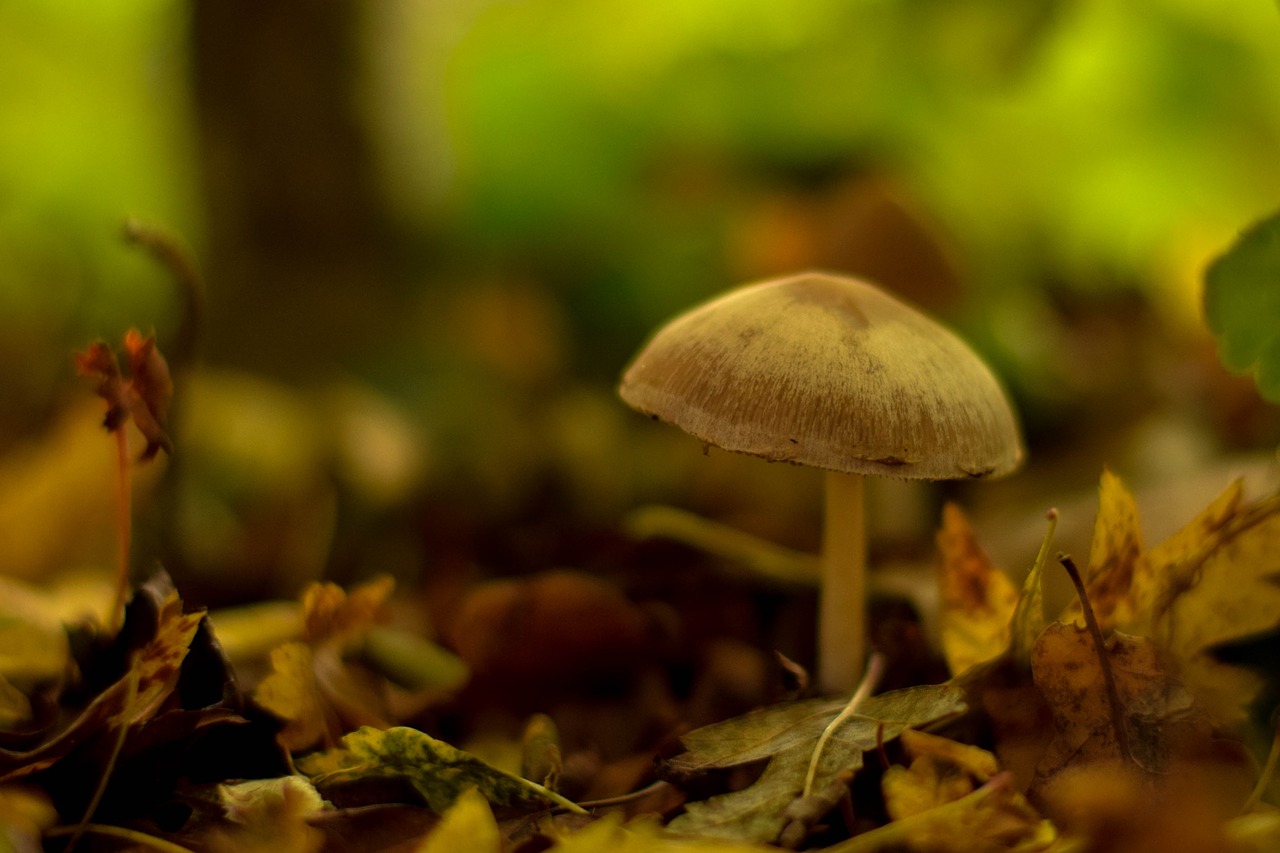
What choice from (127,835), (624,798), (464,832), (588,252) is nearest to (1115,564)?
(624,798)

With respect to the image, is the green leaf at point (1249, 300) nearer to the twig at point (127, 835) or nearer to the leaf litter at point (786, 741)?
the leaf litter at point (786, 741)

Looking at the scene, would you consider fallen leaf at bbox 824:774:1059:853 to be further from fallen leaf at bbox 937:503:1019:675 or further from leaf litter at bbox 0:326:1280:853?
fallen leaf at bbox 937:503:1019:675

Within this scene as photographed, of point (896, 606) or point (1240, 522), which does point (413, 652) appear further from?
point (1240, 522)

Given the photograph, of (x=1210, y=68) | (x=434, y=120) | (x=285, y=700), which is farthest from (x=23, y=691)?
(x=1210, y=68)

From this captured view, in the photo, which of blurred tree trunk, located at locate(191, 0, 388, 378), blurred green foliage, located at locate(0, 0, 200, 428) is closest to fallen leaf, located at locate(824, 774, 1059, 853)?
blurred tree trunk, located at locate(191, 0, 388, 378)

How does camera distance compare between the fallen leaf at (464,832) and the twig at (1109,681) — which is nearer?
the fallen leaf at (464,832)

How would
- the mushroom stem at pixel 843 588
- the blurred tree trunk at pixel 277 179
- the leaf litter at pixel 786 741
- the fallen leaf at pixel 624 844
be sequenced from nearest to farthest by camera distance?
the fallen leaf at pixel 624 844, the leaf litter at pixel 786 741, the mushroom stem at pixel 843 588, the blurred tree trunk at pixel 277 179

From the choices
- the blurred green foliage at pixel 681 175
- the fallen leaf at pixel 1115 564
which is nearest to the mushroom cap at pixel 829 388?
the fallen leaf at pixel 1115 564

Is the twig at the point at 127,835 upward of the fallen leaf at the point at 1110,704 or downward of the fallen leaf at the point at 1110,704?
downward
